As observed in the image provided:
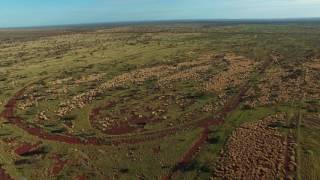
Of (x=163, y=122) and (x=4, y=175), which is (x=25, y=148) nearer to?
(x=4, y=175)

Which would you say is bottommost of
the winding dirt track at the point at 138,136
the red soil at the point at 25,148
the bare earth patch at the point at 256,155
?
the red soil at the point at 25,148

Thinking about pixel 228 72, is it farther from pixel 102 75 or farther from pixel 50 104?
pixel 50 104

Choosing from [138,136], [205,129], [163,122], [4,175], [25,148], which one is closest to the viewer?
[4,175]

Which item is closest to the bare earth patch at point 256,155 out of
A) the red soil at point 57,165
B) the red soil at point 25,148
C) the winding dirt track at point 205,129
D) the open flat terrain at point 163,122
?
the open flat terrain at point 163,122

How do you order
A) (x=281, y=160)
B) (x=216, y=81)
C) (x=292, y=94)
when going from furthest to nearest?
1. (x=216, y=81)
2. (x=292, y=94)
3. (x=281, y=160)

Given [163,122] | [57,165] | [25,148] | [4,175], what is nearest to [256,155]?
[163,122]

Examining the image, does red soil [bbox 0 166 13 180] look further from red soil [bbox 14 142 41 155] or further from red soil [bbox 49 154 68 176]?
red soil [bbox 14 142 41 155]

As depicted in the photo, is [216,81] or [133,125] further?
[216,81]

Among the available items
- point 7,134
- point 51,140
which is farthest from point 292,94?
point 7,134

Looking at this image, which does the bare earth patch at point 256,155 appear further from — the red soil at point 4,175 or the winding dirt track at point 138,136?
the red soil at point 4,175
